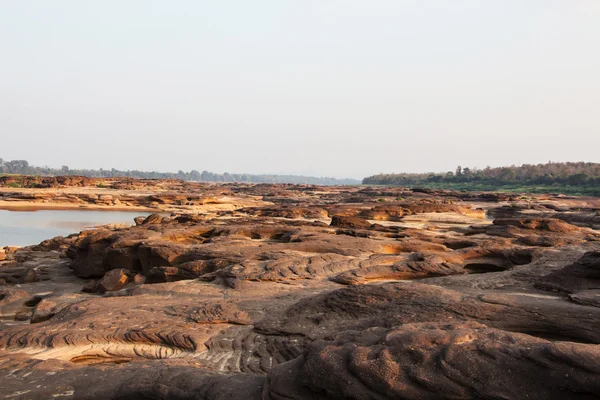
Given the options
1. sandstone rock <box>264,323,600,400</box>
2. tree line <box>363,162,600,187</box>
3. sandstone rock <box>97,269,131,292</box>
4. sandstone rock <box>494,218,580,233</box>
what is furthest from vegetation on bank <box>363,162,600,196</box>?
sandstone rock <box>264,323,600,400</box>

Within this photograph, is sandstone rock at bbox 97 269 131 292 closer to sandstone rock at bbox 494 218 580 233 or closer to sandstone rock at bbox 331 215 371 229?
sandstone rock at bbox 331 215 371 229

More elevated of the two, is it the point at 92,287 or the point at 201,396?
the point at 201,396

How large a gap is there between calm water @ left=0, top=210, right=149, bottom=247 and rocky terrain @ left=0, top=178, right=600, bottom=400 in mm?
12656

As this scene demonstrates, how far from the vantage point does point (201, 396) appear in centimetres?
562

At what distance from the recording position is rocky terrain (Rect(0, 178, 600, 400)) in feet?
15.4

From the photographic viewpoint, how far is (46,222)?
41.5m

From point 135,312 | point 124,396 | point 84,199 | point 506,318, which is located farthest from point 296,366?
point 84,199

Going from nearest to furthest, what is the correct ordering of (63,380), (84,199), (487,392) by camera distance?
(487,392)
(63,380)
(84,199)

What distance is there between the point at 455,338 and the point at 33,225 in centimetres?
4171

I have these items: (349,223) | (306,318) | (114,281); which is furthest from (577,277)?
(114,281)

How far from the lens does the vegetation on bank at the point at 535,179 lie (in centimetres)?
7788

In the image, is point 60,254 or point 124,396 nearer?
point 124,396

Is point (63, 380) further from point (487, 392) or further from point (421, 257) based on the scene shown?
point (421, 257)

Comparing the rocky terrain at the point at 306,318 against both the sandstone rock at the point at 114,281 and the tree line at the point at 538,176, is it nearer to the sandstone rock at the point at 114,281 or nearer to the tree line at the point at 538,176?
the sandstone rock at the point at 114,281
